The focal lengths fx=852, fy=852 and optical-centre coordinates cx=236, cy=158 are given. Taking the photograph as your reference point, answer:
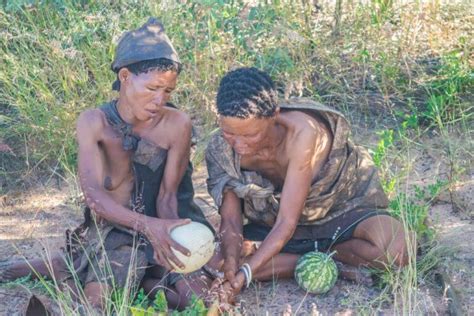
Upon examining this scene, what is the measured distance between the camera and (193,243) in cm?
398

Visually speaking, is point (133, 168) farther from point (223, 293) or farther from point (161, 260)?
point (223, 293)

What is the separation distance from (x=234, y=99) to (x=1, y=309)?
168 cm

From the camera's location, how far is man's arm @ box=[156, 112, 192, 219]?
4.57 metres

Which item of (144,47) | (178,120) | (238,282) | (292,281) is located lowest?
(292,281)

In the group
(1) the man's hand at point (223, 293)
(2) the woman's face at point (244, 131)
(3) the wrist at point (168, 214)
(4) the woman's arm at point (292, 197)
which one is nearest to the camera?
(1) the man's hand at point (223, 293)

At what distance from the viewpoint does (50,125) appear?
5.97 meters

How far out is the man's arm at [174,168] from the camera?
4566 millimetres

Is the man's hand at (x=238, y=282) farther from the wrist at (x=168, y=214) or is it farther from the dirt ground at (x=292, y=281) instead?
the wrist at (x=168, y=214)

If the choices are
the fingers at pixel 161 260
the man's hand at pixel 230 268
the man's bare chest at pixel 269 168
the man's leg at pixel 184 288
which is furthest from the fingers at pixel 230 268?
the man's bare chest at pixel 269 168

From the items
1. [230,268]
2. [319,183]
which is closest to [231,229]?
Result: [230,268]

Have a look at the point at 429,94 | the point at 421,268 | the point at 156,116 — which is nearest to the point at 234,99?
the point at 156,116

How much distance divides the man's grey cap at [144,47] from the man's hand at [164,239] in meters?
0.86

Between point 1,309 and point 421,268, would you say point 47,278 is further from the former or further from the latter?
point 421,268

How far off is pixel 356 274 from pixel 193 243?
1065mm
